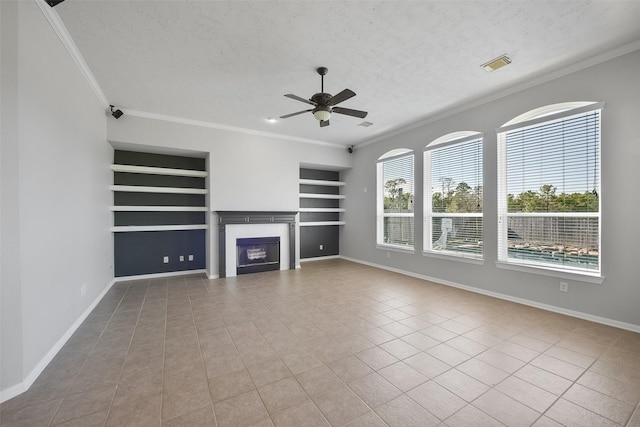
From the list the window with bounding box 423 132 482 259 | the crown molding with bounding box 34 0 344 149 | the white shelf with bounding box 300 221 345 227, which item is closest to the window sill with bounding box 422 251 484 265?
the window with bounding box 423 132 482 259

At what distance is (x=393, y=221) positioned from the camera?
589cm

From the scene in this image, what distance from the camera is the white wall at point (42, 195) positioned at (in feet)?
6.00

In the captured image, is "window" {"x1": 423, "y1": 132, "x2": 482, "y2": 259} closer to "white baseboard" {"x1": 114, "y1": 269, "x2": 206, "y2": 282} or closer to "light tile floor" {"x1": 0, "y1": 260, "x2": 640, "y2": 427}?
"light tile floor" {"x1": 0, "y1": 260, "x2": 640, "y2": 427}

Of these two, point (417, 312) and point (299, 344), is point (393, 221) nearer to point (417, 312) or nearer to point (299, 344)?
point (417, 312)

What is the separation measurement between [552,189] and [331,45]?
3.29m

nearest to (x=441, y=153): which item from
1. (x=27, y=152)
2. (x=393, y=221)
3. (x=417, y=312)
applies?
(x=393, y=221)

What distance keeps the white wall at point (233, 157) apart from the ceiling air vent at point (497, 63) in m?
3.84

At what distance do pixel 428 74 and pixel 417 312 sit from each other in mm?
3025

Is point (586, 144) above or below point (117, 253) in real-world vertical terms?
above

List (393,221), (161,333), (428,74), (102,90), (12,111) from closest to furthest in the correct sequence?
(12,111) → (161,333) → (428,74) → (102,90) → (393,221)

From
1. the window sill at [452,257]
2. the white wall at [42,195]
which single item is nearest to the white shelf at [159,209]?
the white wall at [42,195]

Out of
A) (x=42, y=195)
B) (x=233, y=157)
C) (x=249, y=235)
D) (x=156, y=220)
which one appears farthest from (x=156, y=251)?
(x=42, y=195)

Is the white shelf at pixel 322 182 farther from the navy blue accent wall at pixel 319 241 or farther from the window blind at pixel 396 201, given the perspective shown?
the window blind at pixel 396 201

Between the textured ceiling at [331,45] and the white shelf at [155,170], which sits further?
the white shelf at [155,170]
